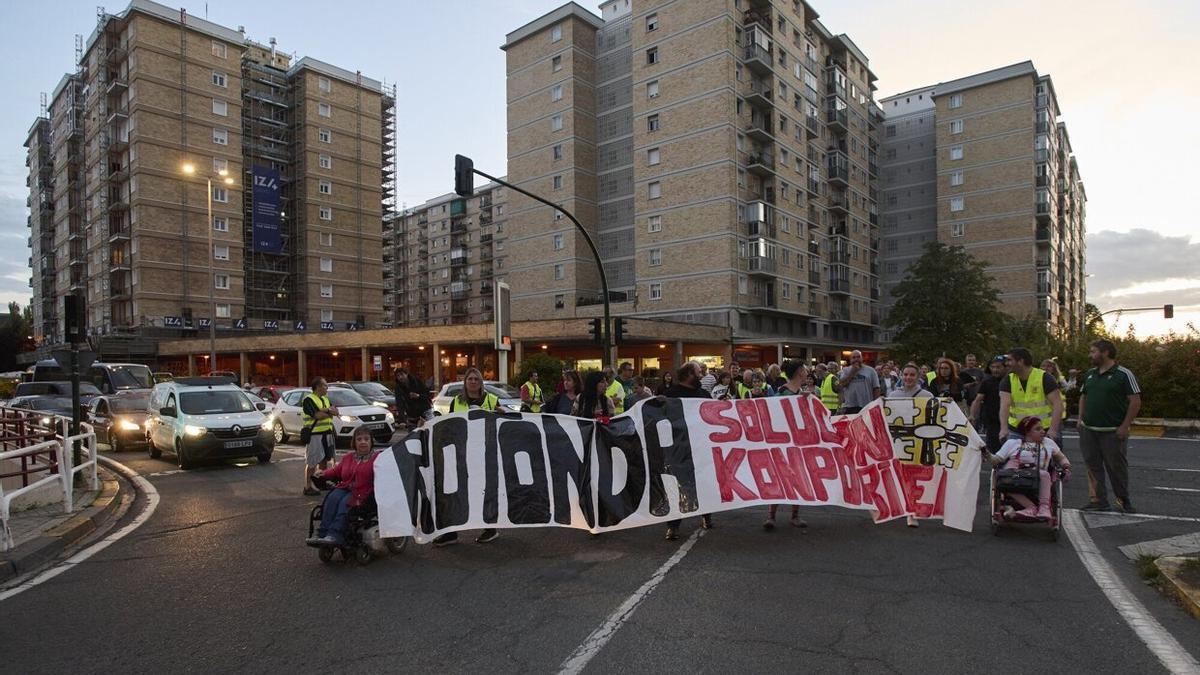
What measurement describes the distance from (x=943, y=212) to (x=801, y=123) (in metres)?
19.4

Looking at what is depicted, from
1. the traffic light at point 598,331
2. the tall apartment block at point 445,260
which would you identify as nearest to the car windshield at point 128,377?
the traffic light at point 598,331

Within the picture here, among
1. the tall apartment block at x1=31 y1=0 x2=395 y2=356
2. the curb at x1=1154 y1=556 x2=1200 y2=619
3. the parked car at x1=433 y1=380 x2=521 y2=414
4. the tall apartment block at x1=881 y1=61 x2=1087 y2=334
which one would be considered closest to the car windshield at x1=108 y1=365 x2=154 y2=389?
the parked car at x1=433 y1=380 x2=521 y2=414

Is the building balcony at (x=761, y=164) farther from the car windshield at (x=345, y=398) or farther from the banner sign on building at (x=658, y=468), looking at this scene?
the banner sign on building at (x=658, y=468)

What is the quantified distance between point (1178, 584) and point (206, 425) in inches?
573

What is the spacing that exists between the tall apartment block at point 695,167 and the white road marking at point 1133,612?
138 feet

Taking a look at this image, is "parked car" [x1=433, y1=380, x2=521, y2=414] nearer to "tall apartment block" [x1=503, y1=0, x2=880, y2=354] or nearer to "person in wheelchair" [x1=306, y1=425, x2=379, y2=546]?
"person in wheelchair" [x1=306, y1=425, x2=379, y2=546]

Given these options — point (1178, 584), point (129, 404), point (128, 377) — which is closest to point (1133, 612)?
point (1178, 584)

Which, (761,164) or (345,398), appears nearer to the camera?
(345,398)

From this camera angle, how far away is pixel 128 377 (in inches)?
1054

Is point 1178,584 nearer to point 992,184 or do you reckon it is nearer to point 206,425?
point 206,425

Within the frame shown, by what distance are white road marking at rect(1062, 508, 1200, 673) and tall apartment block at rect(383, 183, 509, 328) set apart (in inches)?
3402

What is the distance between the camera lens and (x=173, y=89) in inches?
2504

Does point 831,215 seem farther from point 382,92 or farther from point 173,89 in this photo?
point 173,89

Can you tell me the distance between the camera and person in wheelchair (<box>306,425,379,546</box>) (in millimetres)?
6520
